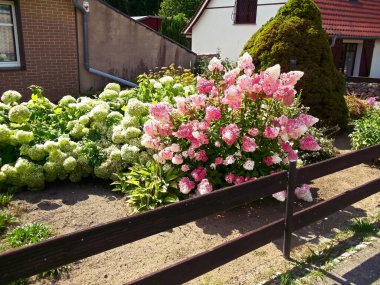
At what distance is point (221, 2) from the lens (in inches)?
765

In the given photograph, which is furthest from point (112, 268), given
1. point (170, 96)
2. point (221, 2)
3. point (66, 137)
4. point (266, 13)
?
point (221, 2)

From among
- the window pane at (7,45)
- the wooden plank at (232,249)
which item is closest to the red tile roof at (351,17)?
the window pane at (7,45)

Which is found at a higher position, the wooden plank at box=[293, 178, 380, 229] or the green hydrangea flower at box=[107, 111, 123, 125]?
the green hydrangea flower at box=[107, 111, 123, 125]

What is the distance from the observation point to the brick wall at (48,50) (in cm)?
865

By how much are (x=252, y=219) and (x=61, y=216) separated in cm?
206

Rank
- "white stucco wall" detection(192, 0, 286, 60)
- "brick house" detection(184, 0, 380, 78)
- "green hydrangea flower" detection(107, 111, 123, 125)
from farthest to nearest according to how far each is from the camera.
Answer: "white stucco wall" detection(192, 0, 286, 60), "brick house" detection(184, 0, 380, 78), "green hydrangea flower" detection(107, 111, 123, 125)

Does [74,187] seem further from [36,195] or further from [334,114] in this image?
[334,114]

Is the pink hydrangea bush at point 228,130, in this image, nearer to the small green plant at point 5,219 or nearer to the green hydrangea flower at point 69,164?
the green hydrangea flower at point 69,164

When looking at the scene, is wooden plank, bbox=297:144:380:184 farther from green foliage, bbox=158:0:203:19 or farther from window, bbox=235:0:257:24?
green foliage, bbox=158:0:203:19

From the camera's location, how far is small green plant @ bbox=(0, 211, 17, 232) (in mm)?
3739

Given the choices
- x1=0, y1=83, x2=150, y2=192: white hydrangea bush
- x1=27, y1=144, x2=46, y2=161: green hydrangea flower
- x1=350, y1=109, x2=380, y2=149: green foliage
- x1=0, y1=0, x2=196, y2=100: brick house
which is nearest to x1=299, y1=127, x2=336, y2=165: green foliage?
x1=350, y1=109, x2=380, y2=149: green foliage

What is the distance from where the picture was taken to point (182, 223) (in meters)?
2.55

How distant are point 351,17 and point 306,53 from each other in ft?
40.4

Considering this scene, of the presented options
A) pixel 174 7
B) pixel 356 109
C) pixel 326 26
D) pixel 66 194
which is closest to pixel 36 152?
pixel 66 194
